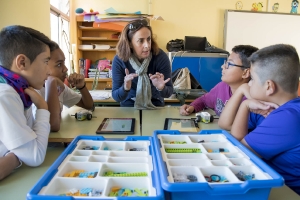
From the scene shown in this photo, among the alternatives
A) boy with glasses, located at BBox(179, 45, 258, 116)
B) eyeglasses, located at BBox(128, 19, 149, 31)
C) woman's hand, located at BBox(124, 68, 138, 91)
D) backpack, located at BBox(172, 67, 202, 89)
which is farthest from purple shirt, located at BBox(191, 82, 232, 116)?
backpack, located at BBox(172, 67, 202, 89)

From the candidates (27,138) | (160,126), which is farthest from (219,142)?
(27,138)

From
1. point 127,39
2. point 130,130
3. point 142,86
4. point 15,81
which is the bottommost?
point 130,130

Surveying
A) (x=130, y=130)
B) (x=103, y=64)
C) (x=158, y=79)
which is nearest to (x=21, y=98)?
(x=130, y=130)

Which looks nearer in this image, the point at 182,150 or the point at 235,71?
the point at 182,150

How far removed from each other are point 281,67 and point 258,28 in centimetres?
436

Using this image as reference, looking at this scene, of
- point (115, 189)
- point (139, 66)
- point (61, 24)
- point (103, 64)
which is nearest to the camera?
point (115, 189)

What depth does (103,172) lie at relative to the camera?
2.25ft

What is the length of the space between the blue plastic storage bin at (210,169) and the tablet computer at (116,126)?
32 cm

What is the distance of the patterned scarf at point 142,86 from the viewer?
5.90 feet

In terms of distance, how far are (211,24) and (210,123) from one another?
3.83 meters

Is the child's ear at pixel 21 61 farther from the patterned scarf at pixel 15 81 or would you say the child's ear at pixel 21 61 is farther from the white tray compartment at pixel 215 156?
the white tray compartment at pixel 215 156

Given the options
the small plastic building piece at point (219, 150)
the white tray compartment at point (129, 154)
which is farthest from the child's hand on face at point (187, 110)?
the white tray compartment at point (129, 154)

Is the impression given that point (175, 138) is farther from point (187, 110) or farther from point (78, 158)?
point (187, 110)

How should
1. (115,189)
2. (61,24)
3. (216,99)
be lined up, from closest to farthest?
(115,189) → (216,99) → (61,24)
